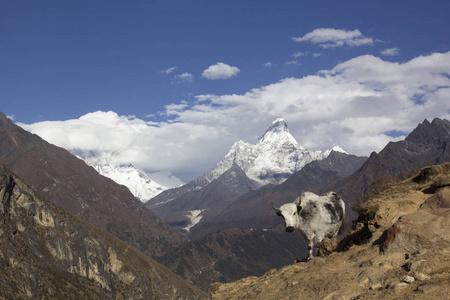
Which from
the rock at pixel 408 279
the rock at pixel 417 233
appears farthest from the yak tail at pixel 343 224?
the rock at pixel 408 279

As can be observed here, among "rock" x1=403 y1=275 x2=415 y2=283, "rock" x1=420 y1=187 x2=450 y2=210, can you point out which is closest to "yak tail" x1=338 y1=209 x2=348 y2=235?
"rock" x1=420 y1=187 x2=450 y2=210

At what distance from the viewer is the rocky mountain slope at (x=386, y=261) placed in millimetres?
17438

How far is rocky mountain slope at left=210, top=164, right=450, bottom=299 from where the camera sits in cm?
1744

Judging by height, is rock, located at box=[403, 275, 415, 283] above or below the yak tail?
below

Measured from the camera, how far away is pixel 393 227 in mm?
22109

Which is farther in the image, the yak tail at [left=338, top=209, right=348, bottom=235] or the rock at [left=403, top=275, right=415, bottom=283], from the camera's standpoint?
the yak tail at [left=338, top=209, right=348, bottom=235]

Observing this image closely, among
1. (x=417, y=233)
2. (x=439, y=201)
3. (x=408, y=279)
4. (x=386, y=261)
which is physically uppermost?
(x=439, y=201)

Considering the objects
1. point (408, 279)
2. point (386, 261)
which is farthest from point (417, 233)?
point (408, 279)

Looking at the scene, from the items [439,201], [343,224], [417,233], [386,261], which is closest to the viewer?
[386,261]

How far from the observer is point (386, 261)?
66.3 ft

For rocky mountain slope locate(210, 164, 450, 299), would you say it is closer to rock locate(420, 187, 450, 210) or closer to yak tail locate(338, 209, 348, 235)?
rock locate(420, 187, 450, 210)

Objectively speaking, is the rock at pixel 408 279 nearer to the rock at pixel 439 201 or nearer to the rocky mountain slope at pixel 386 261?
the rocky mountain slope at pixel 386 261

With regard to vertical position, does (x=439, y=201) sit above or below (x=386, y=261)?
above

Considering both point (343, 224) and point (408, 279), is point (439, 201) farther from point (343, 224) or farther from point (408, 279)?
point (408, 279)
